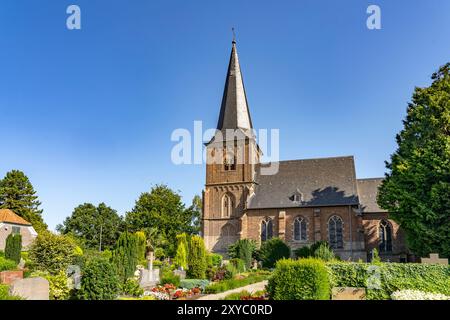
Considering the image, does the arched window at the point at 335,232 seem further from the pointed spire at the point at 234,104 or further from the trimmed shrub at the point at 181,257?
the trimmed shrub at the point at 181,257

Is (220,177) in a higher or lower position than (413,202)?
higher

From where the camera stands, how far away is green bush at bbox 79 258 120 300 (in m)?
13.3

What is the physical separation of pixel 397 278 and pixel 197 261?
49.2 ft

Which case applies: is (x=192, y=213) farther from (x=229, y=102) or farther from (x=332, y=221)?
(x=332, y=221)

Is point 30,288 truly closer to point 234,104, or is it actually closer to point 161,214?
point 234,104

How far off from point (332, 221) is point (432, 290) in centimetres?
2577

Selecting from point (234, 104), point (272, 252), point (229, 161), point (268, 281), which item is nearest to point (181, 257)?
point (272, 252)

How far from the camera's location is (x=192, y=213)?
6134cm

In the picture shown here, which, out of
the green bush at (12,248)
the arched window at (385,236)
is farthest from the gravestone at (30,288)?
the arched window at (385,236)

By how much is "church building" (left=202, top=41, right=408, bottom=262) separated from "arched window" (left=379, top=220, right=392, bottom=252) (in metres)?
0.09

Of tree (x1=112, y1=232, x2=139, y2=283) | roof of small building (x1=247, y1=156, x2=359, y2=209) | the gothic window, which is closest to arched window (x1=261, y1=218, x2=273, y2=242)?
roof of small building (x1=247, y1=156, x2=359, y2=209)

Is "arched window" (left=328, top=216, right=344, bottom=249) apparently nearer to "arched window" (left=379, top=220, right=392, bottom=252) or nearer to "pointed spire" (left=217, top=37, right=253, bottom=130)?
"arched window" (left=379, top=220, right=392, bottom=252)
